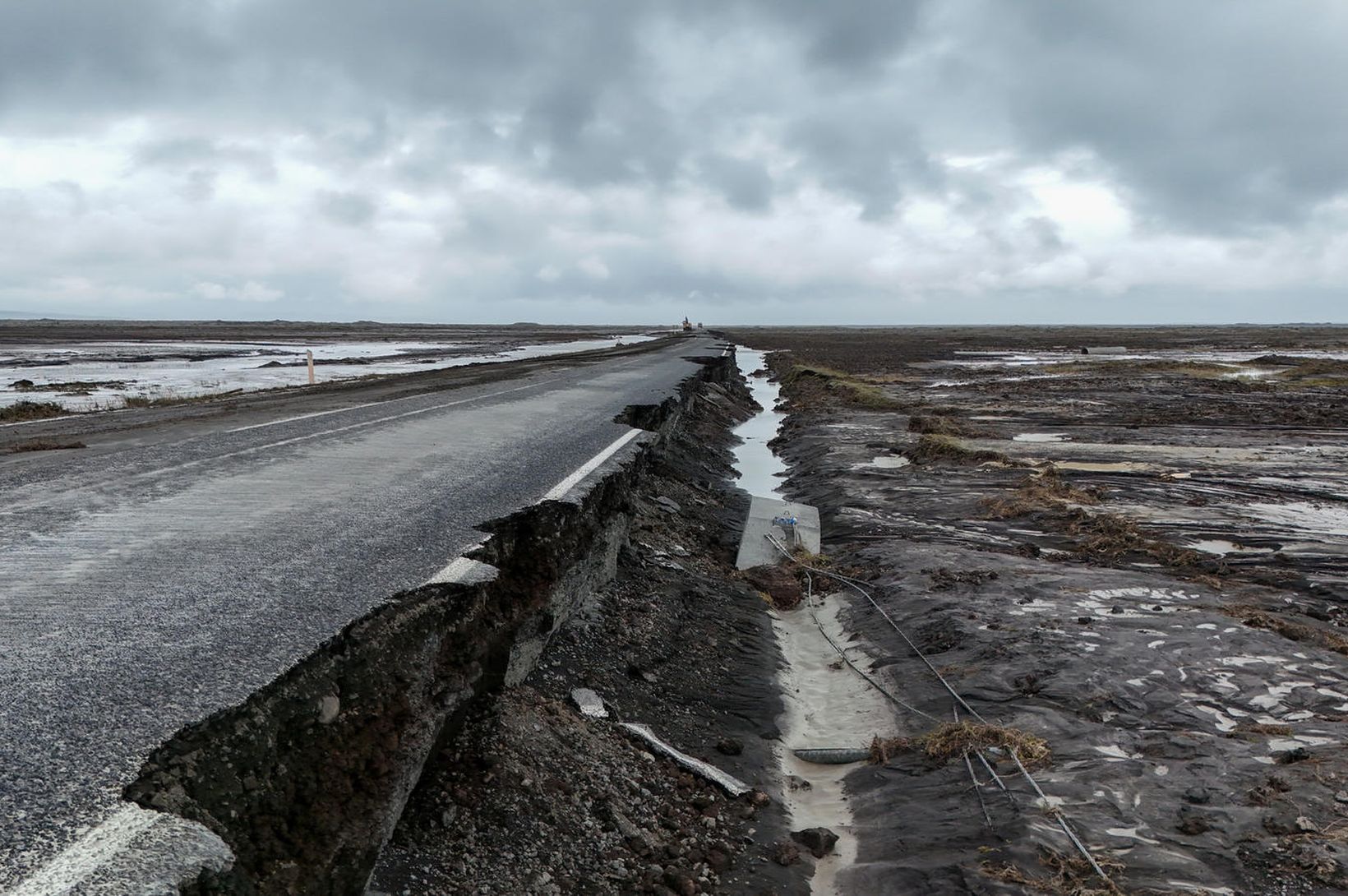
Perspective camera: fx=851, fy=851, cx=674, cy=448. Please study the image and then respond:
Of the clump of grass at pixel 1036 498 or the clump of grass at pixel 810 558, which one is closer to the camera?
the clump of grass at pixel 810 558

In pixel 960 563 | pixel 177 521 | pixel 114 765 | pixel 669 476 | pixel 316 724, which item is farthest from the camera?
pixel 669 476

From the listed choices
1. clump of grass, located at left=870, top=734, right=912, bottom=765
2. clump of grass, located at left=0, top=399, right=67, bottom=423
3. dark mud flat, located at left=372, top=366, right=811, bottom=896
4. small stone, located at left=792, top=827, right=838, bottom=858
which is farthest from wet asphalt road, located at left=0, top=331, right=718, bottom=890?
clump of grass, located at left=0, top=399, right=67, bottom=423

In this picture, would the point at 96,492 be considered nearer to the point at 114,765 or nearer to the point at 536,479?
the point at 536,479

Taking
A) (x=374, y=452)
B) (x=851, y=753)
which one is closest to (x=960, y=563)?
(x=851, y=753)

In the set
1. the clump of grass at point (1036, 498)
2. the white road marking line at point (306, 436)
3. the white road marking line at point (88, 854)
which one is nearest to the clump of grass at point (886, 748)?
the white road marking line at point (88, 854)

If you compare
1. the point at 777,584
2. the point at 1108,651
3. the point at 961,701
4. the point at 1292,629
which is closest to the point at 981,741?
the point at 961,701

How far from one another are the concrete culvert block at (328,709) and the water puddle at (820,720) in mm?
2830

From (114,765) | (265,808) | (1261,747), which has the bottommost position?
(1261,747)

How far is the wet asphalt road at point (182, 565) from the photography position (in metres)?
2.82

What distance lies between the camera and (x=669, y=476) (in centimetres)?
1380

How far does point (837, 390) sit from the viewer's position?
29875 millimetres

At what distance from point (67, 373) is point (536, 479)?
33.8 metres

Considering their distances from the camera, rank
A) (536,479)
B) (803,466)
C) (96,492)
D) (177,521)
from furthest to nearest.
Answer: (803,466)
(536,479)
(96,492)
(177,521)

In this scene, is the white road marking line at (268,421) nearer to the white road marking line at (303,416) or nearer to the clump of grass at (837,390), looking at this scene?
the white road marking line at (303,416)
